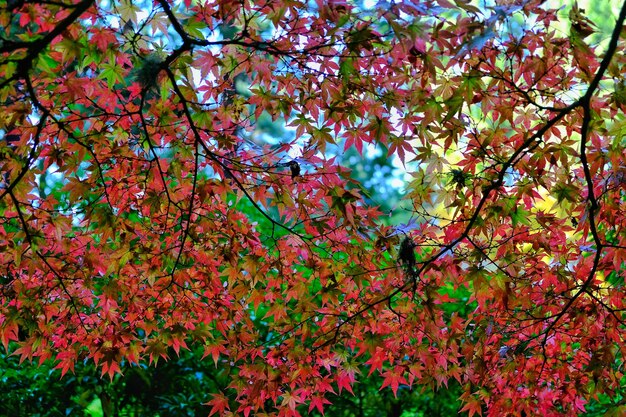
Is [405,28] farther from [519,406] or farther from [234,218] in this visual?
→ [519,406]

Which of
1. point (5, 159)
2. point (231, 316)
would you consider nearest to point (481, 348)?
point (231, 316)

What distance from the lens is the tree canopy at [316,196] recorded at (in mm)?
2432

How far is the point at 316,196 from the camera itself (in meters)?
2.63

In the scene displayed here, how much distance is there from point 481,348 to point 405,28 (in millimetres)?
1634

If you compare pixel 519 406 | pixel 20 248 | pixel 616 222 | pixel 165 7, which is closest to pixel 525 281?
pixel 616 222

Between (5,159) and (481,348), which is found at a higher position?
(5,159)

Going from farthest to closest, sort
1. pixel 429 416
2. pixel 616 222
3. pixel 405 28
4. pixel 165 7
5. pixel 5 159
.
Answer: pixel 429 416 < pixel 616 222 < pixel 5 159 < pixel 165 7 < pixel 405 28

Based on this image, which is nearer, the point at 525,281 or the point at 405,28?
the point at 405,28

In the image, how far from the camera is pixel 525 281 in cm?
274

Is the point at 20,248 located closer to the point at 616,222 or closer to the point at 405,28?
the point at 405,28

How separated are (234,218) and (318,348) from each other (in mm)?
683

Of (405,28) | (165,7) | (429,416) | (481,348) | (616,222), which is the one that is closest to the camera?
(405,28)

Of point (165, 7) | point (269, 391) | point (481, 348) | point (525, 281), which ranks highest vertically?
point (165, 7)

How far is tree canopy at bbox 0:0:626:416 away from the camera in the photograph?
243 centimetres
